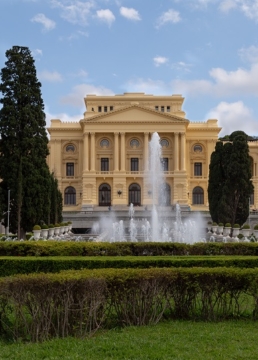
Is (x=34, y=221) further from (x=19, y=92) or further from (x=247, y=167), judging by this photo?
(x=247, y=167)

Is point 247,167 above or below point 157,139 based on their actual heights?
below

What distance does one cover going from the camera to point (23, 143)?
28.3 m

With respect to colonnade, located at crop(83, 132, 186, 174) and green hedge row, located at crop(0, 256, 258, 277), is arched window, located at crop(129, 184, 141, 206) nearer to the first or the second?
colonnade, located at crop(83, 132, 186, 174)

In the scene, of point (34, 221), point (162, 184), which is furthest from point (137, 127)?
point (34, 221)

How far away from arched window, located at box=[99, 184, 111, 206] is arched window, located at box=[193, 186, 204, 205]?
1007 cm

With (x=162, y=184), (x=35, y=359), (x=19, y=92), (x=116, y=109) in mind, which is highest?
(x=116, y=109)

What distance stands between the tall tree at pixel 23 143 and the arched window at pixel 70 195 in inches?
1183

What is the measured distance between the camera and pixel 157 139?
54.2m

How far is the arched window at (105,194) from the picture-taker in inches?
2270

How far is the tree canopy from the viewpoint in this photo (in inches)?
1107

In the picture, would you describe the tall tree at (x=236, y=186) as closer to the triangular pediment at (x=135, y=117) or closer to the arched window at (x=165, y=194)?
the arched window at (x=165, y=194)

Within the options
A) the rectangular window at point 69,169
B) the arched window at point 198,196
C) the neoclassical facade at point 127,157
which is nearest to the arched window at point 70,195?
the neoclassical facade at point 127,157

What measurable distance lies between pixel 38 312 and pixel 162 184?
50516 mm

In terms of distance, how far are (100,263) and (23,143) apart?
17.2 m
